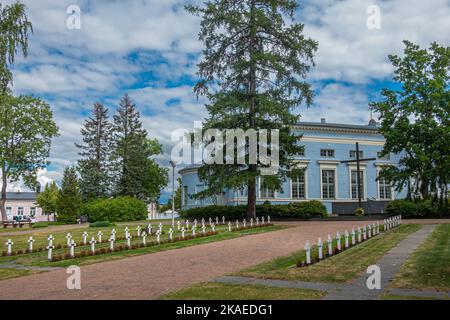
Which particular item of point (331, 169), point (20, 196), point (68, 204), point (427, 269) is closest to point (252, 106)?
point (331, 169)

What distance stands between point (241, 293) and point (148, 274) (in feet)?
10.9

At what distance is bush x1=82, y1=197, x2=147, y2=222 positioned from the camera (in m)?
40.9

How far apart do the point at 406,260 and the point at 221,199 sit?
3141 centimetres

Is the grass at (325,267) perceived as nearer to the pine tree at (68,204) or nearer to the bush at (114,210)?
the bush at (114,210)

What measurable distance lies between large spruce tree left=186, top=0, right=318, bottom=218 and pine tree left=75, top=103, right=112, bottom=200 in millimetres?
28779

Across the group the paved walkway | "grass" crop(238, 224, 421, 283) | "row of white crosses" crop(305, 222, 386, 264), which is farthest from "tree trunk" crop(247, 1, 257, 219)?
"grass" crop(238, 224, 421, 283)

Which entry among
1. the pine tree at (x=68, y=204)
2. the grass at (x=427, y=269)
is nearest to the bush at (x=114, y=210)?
the pine tree at (x=68, y=204)

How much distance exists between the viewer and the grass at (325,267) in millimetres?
9195

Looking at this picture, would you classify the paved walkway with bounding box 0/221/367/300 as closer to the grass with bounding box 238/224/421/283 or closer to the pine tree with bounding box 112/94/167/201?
the grass with bounding box 238/224/421/283

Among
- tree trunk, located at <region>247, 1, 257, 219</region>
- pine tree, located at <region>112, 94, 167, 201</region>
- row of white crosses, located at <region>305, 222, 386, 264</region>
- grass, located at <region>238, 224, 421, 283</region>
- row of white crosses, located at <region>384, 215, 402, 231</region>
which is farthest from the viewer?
pine tree, located at <region>112, 94, 167, 201</region>

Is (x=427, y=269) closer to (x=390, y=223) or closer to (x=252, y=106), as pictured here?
(x=390, y=223)

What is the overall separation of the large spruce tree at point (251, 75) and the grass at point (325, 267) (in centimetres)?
1396

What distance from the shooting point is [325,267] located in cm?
1041

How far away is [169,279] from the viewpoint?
9.41 metres
